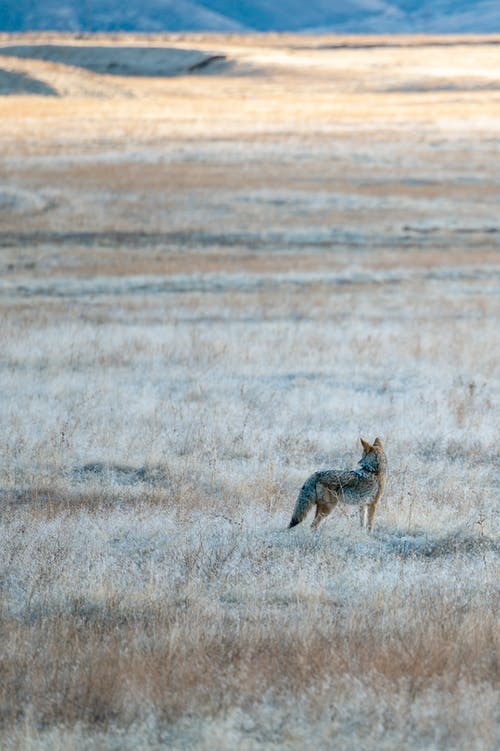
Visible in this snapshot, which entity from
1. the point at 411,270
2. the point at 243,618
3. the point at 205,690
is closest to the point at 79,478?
the point at 243,618

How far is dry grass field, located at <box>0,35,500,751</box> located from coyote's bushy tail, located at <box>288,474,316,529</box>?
0.71 feet

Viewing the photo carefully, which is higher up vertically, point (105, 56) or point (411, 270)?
point (105, 56)

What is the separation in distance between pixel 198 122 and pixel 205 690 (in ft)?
174

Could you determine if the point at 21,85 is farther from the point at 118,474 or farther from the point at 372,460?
the point at 372,460

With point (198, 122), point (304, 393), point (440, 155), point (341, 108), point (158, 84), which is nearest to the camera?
point (304, 393)

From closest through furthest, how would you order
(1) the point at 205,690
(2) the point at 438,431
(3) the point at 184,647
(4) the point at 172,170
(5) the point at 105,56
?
1. (1) the point at 205,690
2. (3) the point at 184,647
3. (2) the point at 438,431
4. (4) the point at 172,170
5. (5) the point at 105,56

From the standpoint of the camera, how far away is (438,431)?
10.2 metres

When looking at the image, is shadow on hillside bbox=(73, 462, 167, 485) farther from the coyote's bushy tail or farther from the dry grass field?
the coyote's bushy tail

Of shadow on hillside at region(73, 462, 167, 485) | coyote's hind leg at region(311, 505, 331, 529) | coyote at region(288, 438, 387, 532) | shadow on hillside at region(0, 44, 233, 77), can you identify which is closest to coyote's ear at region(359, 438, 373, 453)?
coyote at region(288, 438, 387, 532)

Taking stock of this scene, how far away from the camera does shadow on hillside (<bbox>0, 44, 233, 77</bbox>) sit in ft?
331

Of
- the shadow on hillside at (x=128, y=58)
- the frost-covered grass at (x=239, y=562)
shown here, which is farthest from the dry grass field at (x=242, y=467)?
the shadow on hillside at (x=128, y=58)

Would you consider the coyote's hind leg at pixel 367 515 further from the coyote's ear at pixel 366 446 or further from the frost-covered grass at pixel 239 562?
the coyote's ear at pixel 366 446

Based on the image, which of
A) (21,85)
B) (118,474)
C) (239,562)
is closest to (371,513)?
(239,562)

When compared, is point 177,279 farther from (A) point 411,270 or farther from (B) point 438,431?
(B) point 438,431
